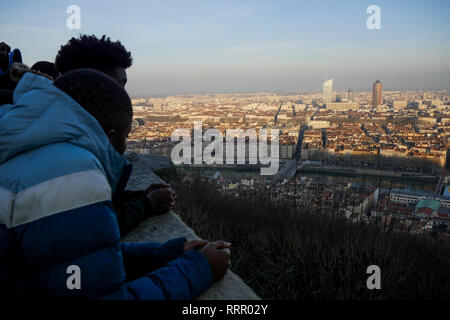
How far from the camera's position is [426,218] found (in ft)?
12.6

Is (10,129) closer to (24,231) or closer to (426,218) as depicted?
(24,231)

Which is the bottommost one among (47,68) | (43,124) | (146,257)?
(146,257)

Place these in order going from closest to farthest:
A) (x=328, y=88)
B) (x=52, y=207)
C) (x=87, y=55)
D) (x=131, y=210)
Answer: (x=52, y=207) < (x=131, y=210) < (x=87, y=55) < (x=328, y=88)

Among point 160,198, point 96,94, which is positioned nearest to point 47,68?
point 160,198

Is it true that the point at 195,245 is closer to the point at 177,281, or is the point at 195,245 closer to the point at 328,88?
the point at 177,281

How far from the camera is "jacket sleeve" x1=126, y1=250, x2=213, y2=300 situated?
936 millimetres

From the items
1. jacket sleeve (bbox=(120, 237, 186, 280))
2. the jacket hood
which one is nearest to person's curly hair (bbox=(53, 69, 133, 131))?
the jacket hood

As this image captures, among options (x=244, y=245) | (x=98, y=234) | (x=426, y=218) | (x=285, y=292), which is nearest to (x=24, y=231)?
(x=98, y=234)

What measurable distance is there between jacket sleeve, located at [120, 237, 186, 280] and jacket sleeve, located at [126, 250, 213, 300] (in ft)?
0.45

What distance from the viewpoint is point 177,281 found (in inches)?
39.9

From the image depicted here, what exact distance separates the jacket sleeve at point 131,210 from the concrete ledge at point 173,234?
0.05m

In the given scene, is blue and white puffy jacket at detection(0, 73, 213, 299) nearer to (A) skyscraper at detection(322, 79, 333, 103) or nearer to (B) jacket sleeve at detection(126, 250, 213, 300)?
(B) jacket sleeve at detection(126, 250, 213, 300)

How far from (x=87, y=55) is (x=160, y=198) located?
1.51 meters
